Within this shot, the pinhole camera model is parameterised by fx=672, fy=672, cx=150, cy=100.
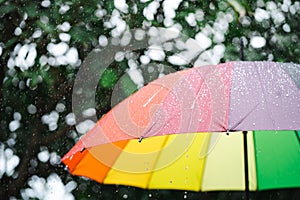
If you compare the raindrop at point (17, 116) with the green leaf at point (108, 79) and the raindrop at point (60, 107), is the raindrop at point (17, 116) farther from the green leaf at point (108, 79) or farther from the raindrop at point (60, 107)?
the green leaf at point (108, 79)

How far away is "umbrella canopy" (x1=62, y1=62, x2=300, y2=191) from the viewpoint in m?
1.53

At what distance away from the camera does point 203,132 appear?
5.34ft

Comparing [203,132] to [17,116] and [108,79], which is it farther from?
[17,116]

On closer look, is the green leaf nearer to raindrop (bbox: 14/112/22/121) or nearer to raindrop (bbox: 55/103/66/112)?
raindrop (bbox: 55/103/66/112)

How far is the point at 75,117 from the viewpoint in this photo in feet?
8.42

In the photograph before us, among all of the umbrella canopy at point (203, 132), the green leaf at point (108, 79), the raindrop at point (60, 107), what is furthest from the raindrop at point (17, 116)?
the umbrella canopy at point (203, 132)

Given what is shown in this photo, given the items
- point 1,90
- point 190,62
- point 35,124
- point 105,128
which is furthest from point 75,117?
point 105,128

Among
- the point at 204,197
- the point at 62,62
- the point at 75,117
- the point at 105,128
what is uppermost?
the point at 105,128

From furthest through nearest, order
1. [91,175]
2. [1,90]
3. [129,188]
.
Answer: [1,90]
[129,188]
[91,175]

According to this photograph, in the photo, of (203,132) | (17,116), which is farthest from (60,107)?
(203,132)

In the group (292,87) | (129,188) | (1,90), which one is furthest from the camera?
(1,90)

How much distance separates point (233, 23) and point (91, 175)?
1.16m

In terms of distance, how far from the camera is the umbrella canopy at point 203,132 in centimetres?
153

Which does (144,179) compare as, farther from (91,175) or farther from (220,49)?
(220,49)
